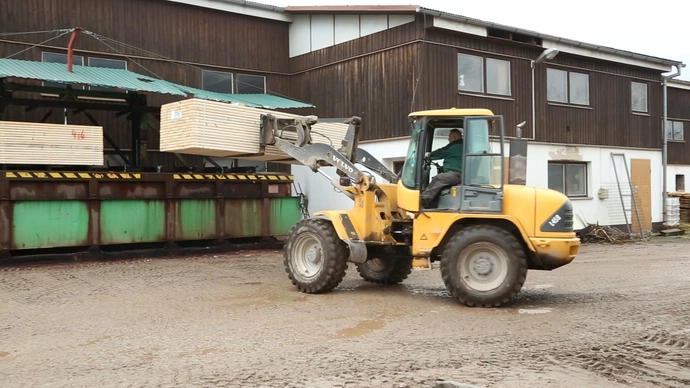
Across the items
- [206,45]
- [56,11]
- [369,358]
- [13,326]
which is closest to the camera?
[369,358]

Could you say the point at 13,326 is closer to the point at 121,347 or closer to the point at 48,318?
the point at 48,318

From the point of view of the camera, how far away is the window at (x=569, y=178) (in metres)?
20.6

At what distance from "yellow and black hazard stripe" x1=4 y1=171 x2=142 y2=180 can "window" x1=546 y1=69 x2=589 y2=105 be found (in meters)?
13.2

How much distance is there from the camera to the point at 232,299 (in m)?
9.49

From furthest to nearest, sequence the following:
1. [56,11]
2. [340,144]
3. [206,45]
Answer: [206,45]
[56,11]
[340,144]

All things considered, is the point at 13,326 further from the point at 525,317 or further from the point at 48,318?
the point at 525,317

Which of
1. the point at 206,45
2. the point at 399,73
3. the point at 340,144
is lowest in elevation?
the point at 340,144

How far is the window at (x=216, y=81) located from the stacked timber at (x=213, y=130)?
9.55 m

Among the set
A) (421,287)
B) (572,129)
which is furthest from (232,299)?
(572,129)

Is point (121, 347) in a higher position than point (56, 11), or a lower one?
lower

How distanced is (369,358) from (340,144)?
609cm

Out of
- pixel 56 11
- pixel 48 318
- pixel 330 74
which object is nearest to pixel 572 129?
pixel 330 74

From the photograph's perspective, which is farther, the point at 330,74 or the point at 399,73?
the point at 330,74

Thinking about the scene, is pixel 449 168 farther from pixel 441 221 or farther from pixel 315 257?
pixel 315 257
